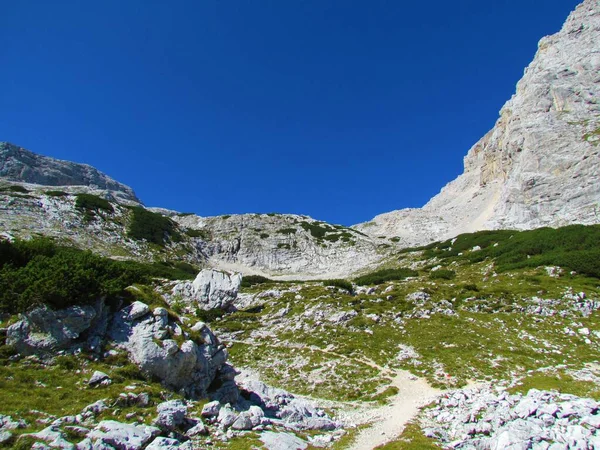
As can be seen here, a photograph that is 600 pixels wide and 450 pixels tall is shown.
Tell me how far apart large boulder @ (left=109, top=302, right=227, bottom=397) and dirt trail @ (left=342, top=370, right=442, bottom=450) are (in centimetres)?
789

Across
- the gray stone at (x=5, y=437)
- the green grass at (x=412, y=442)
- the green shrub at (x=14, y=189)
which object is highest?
the green shrub at (x=14, y=189)

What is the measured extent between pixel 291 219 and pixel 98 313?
111681 mm

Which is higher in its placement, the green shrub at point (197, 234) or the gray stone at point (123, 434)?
the green shrub at point (197, 234)

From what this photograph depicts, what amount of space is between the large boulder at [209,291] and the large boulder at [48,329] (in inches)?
971

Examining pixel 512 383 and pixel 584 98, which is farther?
pixel 584 98

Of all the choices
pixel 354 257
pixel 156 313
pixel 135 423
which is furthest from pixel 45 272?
pixel 354 257

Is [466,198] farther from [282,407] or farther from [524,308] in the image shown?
[282,407]

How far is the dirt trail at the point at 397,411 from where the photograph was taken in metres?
13.8

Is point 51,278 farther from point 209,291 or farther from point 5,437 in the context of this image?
point 209,291

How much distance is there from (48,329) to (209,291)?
87.0 ft

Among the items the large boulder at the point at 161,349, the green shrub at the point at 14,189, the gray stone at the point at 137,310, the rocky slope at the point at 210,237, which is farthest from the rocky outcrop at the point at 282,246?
the gray stone at the point at 137,310

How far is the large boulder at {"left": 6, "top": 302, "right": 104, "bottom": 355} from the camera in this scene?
12.8m

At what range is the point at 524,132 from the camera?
97.9 m

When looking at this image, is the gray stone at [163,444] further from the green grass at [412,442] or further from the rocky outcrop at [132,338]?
the green grass at [412,442]
